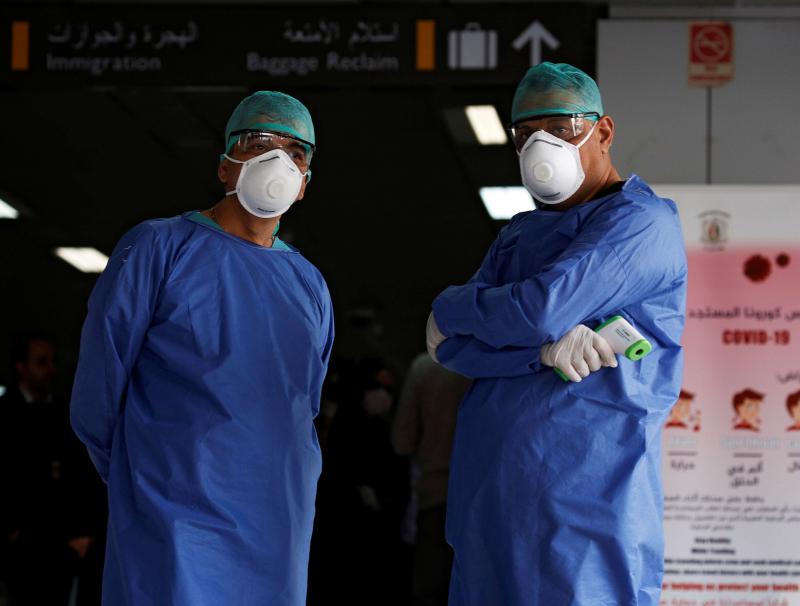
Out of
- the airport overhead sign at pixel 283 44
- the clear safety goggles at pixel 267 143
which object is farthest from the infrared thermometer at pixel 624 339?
the airport overhead sign at pixel 283 44

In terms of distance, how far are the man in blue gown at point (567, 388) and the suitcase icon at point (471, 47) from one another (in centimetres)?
265

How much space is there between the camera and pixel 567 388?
2617 millimetres

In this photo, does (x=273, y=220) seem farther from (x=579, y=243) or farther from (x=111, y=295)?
(x=579, y=243)

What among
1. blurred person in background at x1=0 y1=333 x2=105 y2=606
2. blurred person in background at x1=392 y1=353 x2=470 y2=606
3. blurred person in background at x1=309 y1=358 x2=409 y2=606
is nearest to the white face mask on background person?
blurred person in background at x1=392 y1=353 x2=470 y2=606

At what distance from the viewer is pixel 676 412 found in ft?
16.4

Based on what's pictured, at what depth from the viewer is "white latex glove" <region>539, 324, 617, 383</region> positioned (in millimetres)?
2562

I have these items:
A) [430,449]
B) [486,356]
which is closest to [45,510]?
[430,449]

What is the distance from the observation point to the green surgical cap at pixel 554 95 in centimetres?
274

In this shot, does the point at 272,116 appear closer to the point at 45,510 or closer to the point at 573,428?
the point at 573,428

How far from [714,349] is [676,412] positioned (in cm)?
29

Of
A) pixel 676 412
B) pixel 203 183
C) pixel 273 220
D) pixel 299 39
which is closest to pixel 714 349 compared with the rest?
pixel 676 412

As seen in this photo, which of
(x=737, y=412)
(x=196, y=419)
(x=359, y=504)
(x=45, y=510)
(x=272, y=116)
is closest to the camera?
(x=196, y=419)

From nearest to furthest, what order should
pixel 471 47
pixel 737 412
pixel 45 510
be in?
pixel 737 412 → pixel 45 510 → pixel 471 47

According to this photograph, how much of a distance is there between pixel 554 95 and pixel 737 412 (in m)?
2.58
